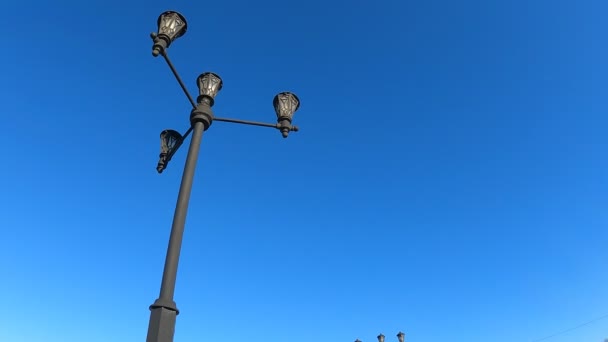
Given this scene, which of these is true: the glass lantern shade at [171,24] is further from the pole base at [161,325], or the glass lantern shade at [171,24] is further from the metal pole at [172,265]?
the pole base at [161,325]

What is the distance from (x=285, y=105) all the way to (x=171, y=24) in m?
Answer: 1.95

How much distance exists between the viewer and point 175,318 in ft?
13.2

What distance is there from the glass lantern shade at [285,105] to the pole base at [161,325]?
3330mm

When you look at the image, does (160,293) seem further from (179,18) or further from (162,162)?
(179,18)

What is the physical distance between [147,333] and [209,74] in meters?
3.46

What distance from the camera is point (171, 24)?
17.9 feet

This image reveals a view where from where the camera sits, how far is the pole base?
378 centimetres

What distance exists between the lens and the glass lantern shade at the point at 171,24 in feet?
17.6

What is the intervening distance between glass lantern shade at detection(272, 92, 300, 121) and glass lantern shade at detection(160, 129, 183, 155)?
4.98ft

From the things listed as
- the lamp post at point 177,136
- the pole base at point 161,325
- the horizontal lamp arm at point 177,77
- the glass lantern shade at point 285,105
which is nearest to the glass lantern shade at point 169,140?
the lamp post at point 177,136

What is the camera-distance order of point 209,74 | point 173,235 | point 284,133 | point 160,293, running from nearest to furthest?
point 160,293, point 173,235, point 209,74, point 284,133

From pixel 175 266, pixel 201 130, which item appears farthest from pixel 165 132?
pixel 175 266

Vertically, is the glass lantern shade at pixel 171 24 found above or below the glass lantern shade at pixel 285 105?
above

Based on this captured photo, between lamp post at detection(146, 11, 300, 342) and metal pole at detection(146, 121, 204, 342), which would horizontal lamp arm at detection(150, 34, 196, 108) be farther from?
metal pole at detection(146, 121, 204, 342)
